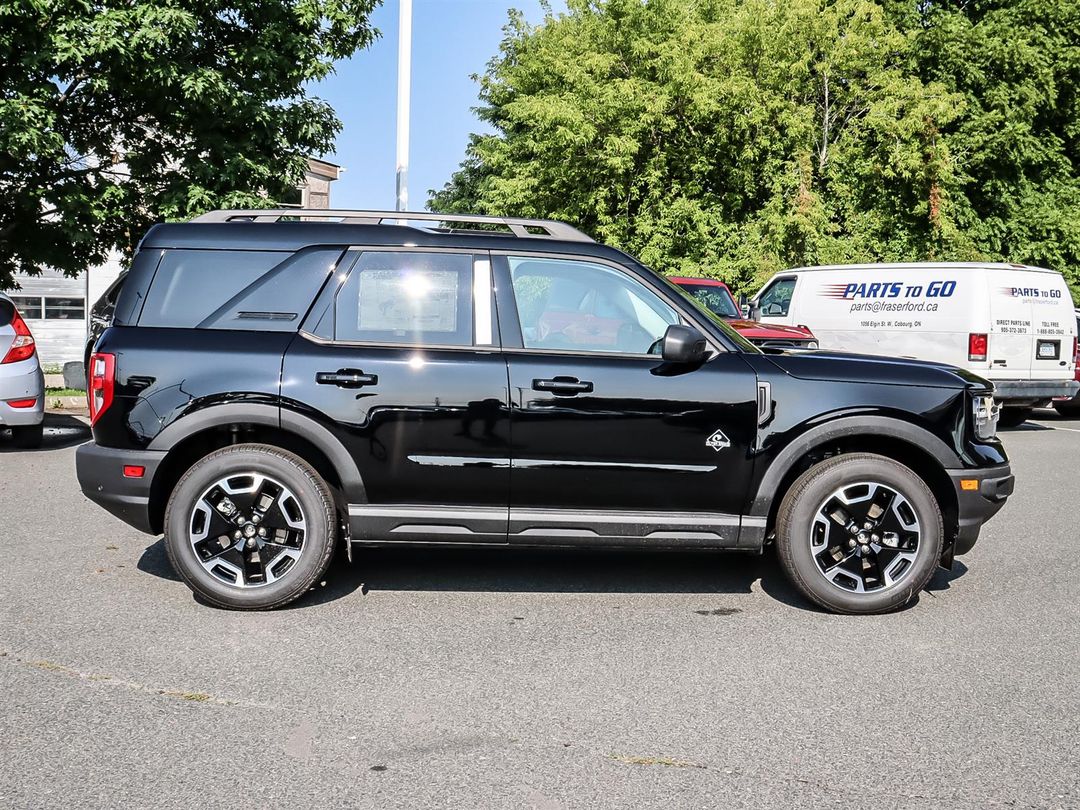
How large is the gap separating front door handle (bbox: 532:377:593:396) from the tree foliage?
21183mm

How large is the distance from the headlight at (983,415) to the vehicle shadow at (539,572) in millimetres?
1237

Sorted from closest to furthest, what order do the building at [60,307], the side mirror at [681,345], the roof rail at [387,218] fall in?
the side mirror at [681,345], the roof rail at [387,218], the building at [60,307]

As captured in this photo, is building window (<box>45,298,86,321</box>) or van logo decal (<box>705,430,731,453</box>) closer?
van logo decal (<box>705,430,731,453</box>)

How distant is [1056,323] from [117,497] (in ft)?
39.2

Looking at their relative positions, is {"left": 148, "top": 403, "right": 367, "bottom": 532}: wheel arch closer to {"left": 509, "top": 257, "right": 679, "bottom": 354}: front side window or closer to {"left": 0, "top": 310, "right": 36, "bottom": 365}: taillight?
{"left": 509, "top": 257, "right": 679, "bottom": 354}: front side window

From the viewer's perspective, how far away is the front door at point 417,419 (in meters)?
5.00

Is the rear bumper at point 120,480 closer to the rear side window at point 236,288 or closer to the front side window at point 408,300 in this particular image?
the rear side window at point 236,288

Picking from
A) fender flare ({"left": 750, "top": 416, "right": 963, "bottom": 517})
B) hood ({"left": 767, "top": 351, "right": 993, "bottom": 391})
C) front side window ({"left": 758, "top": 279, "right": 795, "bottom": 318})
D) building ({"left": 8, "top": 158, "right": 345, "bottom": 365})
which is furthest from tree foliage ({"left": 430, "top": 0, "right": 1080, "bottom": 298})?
fender flare ({"left": 750, "top": 416, "right": 963, "bottom": 517})

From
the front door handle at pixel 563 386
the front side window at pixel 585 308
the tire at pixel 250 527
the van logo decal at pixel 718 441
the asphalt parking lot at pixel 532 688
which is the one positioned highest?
the front side window at pixel 585 308

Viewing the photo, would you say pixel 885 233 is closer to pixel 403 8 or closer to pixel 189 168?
pixel 403 8

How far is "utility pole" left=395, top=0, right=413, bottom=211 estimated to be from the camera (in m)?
15.6

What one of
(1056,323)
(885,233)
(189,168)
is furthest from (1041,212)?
(189,168)

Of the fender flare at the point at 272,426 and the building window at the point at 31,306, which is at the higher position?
the building window at the point at 31,306

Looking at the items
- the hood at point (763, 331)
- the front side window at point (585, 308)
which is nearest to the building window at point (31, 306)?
the hood at point (763, 331)
